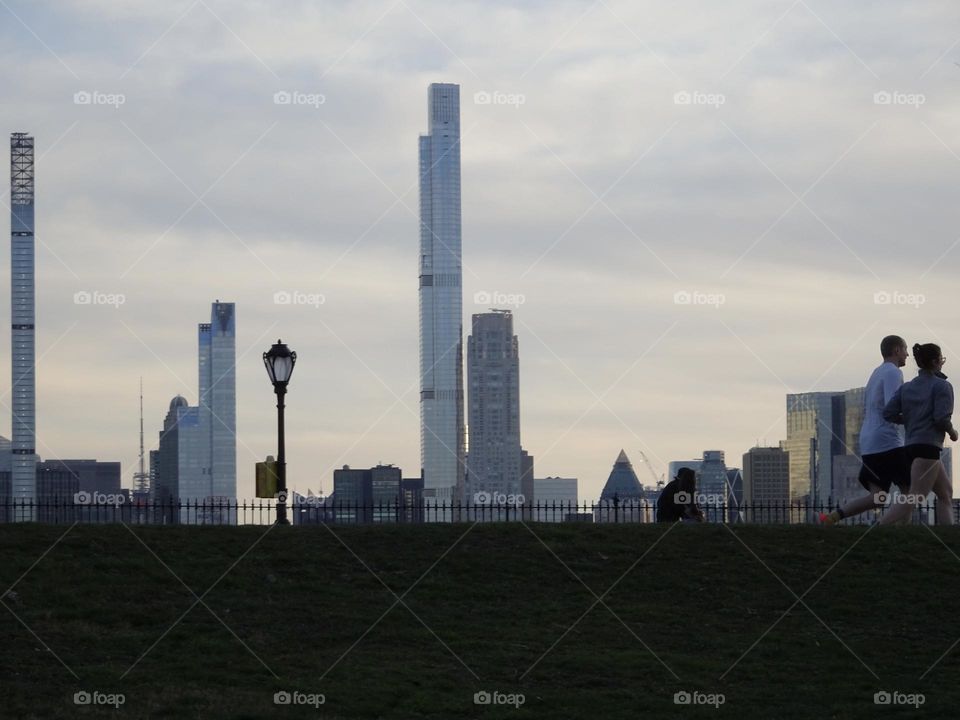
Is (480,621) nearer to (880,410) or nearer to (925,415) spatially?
(880,410)

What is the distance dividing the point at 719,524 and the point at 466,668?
21.1ft

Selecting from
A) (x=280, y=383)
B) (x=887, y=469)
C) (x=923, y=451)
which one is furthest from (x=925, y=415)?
(x=280, y=383)

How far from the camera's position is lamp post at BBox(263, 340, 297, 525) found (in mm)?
22312

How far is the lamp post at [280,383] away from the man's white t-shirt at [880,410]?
8.39 m

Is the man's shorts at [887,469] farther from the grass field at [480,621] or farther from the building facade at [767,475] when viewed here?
the building facade at [767,475]

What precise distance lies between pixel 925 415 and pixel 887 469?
95 cm

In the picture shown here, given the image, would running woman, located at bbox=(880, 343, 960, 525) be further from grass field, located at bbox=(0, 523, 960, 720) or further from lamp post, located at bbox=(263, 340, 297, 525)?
lamp post, located at bbox=(263, 340, 297, 525)

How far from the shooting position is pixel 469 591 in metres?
18.5

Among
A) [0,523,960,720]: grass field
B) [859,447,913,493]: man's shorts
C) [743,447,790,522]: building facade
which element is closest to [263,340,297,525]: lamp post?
[0,523,960,720]: grass field

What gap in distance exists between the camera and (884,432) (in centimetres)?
1969

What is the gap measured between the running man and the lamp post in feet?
27.4

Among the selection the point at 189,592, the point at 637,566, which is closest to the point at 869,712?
the point at 637,566

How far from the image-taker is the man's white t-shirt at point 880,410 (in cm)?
1955

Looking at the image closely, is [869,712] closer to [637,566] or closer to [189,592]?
[637,566]
